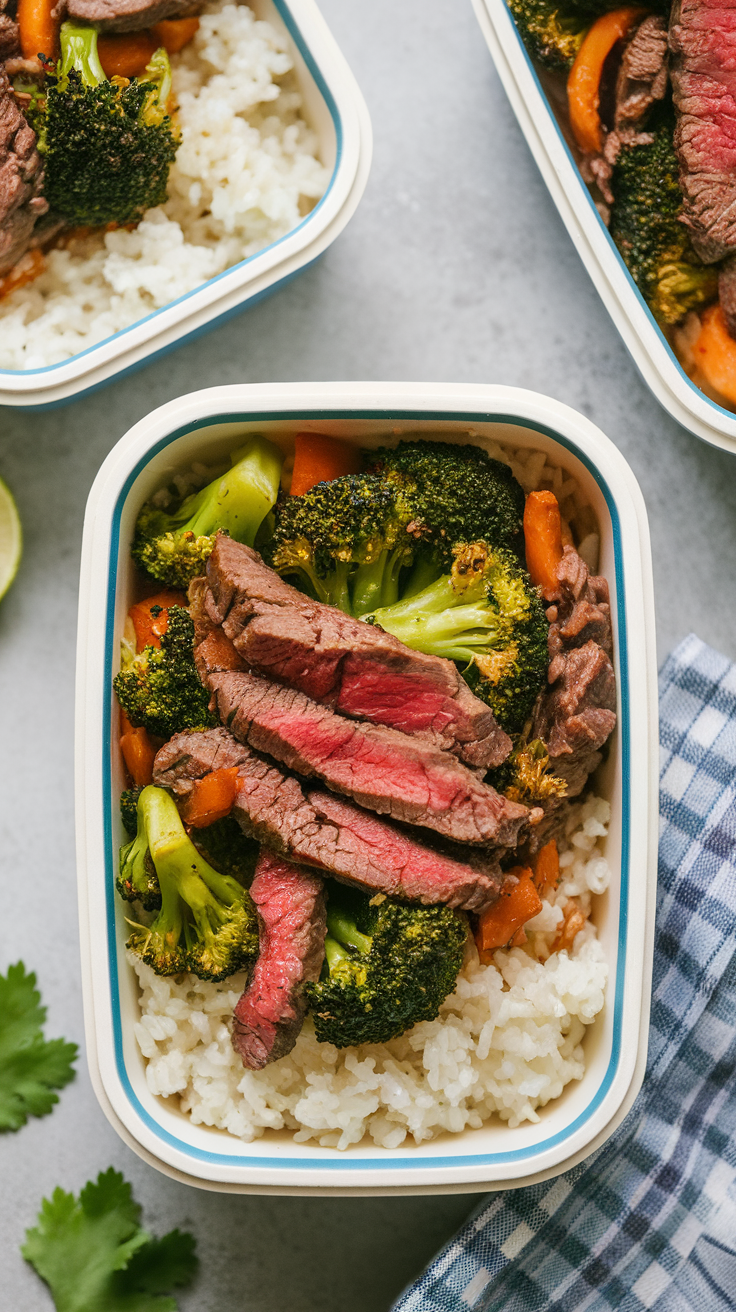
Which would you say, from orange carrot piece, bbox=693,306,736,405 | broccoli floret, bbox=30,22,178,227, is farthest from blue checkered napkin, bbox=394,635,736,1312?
broccoli floret, bbox=30,22,178,227

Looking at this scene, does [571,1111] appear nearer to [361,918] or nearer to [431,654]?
[361,918]

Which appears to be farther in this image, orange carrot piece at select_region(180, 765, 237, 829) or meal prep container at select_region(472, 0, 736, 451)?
meal prep container at select_region(472, 0, 736, 451)

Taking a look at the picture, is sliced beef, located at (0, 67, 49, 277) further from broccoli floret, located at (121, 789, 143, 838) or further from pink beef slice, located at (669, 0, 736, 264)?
pink beef slice, located at (669, 0, 736, 264)

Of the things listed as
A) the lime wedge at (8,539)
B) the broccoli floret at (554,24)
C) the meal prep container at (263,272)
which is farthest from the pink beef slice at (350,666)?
the broccoli floret at (554,24)

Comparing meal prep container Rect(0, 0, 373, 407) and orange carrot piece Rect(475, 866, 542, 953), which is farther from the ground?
meal prep container Rect(0, 0, 373, 407)

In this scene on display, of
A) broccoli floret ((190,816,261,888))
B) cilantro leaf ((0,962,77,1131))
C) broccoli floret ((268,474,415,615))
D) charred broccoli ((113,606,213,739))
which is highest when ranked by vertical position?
broccoli floret ((268,474,415,615))

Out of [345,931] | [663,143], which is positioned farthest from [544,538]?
[663,143]

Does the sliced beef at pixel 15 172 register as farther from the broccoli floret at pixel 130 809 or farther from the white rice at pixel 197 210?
the broccoli floret at pixel 130 809

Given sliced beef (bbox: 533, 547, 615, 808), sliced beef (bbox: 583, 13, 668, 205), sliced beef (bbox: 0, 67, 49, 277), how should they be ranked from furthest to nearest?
1. sliced beef (bbox: 583, 13, 668, 205)
2. sliced beef (bbox: 0, 67, 49, 277)
3. sliced beef (bbox: 533, 547, 615, 808)
